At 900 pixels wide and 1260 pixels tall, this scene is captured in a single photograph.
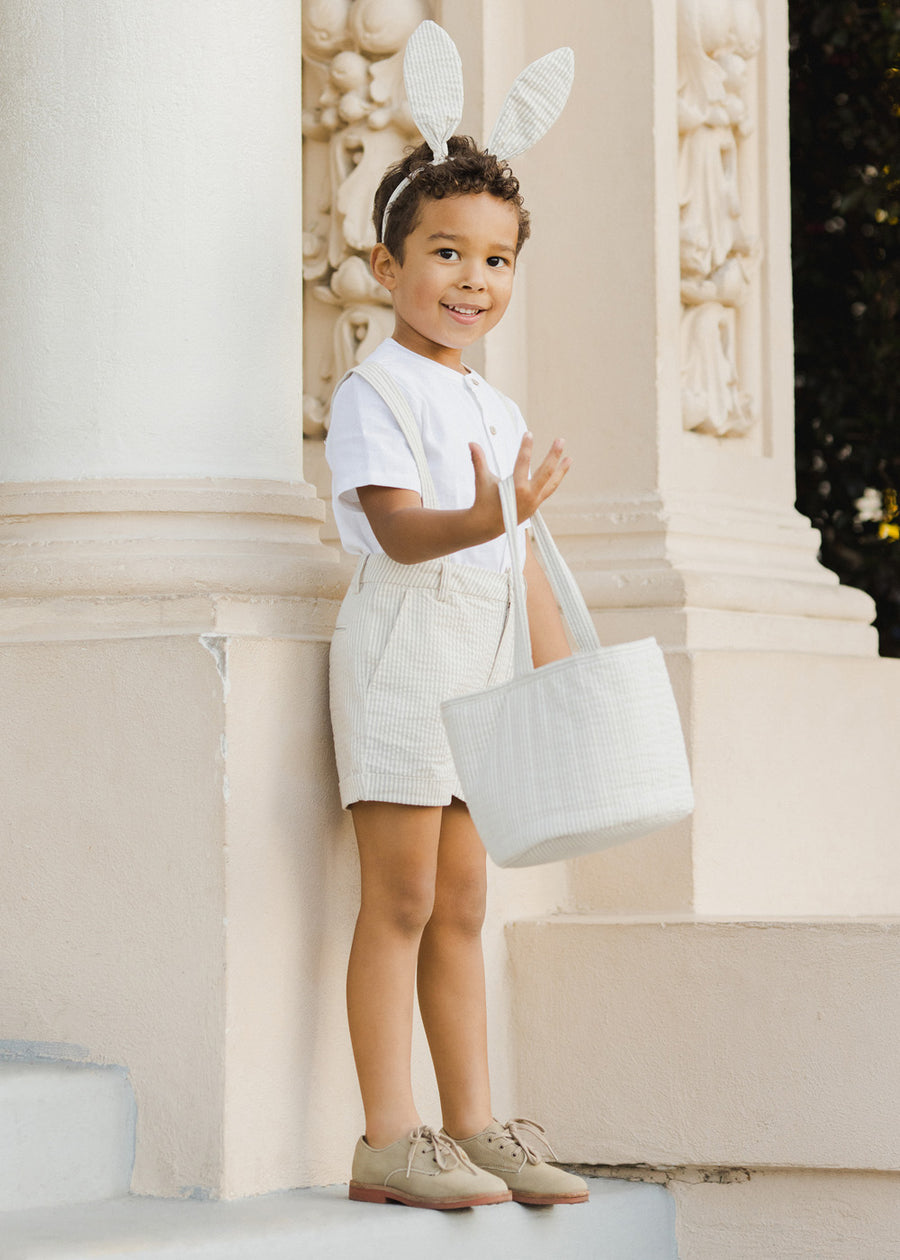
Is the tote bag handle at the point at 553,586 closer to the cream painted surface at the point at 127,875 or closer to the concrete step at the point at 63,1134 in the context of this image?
the cream painted surface at the point at 127,875

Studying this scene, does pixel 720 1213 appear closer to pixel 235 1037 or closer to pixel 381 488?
pixel 235 1037

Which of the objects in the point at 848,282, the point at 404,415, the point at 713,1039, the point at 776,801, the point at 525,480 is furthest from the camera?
the point at 848,282

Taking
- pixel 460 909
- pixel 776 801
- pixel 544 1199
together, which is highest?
pixel 776 801

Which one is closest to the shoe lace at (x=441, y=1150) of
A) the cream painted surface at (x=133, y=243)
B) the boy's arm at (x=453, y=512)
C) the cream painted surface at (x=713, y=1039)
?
the cream painted surface at (x=713, y=1039)

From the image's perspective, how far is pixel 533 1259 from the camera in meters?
2.78

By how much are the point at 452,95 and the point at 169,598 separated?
2.88ft

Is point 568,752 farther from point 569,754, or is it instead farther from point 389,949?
point 389,949

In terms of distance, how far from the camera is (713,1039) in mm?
3148

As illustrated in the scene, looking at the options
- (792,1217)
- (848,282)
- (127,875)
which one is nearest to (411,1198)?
(127,875)

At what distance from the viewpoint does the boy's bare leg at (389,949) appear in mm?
2729

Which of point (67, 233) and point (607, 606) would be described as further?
point (607, 606)

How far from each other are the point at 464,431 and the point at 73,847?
0.87m

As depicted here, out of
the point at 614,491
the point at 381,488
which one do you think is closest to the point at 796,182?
the point at 614,491

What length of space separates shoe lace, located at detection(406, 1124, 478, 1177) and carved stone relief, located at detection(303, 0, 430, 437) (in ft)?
5.51
